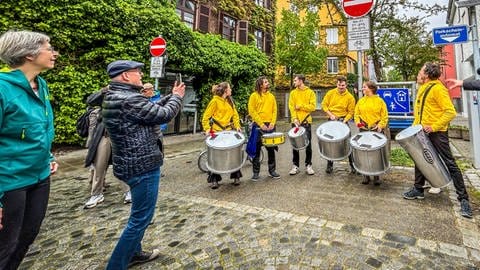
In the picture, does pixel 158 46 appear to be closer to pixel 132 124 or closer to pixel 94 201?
pixel 94 201

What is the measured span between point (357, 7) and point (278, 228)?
402cm

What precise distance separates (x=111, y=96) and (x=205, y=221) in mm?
2067

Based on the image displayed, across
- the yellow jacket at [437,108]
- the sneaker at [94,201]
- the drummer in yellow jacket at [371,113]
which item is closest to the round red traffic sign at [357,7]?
the drummer in yellow jacket at [371,113]

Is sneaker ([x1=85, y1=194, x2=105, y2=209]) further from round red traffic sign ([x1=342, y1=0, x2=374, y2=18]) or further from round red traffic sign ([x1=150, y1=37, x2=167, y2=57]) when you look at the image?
round red traffic sign ([x1=342, y1=0, x2=374, y2=18])

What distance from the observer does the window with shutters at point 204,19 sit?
14.4m

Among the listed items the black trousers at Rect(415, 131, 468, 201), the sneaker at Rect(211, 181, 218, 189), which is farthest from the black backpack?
the black trousers at Rect(415, 131, 468, 201)

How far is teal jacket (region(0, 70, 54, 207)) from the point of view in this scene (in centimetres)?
169

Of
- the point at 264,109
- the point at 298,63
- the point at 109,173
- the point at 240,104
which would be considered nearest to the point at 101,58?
the point at 109,173

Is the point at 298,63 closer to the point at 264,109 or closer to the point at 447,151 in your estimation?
the point at 264,109

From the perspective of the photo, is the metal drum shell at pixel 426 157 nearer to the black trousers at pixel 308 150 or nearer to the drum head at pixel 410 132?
the drum head at pixel 410 132

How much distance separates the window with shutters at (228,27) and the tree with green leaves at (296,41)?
5149 millimetres

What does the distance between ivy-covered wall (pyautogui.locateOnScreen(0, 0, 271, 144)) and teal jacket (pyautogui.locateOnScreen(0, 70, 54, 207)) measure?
756 centimetres

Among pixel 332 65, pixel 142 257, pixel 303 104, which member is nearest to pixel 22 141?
pixel 142 257

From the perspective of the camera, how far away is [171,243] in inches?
119
